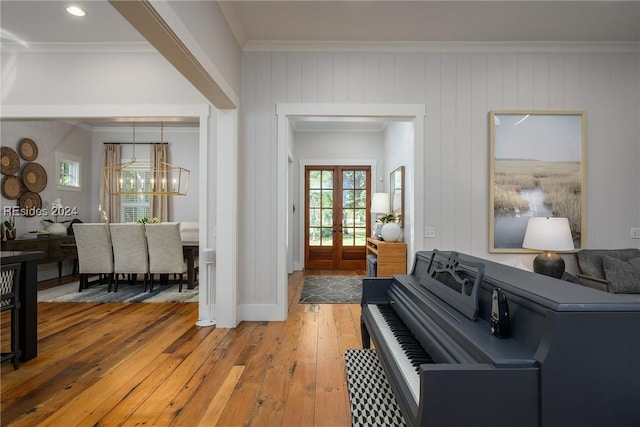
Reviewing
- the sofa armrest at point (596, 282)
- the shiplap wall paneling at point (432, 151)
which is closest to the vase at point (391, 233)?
the shiplap wall paneling at point (432, 151)

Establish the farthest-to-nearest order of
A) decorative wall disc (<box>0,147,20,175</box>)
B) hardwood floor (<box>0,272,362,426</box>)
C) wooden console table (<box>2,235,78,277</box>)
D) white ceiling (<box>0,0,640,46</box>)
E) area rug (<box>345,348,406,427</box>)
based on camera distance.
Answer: decorative wall disc (<box>0,147,20,175</box>)
wooden console table (<box>2,235,78,277</box>)
white ceiling (<box>0,0,640,46</box>)
hardwood floor (<box>0,272,362,426</box>)
area rug (<box>345,348,406,427</box>)

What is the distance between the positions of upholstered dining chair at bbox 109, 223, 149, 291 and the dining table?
87.2 inches

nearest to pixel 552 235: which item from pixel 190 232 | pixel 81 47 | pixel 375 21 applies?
pixel 375 21

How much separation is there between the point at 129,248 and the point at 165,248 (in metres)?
0.52

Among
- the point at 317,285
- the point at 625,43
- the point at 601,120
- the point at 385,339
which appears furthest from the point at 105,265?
the point at 625,43

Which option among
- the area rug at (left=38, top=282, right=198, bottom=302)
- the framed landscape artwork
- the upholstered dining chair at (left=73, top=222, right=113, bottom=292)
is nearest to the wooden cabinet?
the framed landscape artwork

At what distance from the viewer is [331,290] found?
5.09 m

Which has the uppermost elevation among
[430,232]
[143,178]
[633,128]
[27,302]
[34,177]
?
[633,128]

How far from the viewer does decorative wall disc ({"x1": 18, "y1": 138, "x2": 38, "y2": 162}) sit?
5.57 m

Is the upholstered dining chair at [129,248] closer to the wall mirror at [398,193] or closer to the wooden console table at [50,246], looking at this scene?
the wooden console table at [50,246]

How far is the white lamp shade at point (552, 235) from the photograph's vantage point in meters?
3.04

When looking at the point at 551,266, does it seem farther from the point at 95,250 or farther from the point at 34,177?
the point at 34,177

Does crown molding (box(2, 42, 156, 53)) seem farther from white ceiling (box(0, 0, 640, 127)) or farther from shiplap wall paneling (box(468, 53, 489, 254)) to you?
shiplap wall paneling (box(468, 53, 489, 254))

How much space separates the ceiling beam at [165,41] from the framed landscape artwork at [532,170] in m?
2.82
